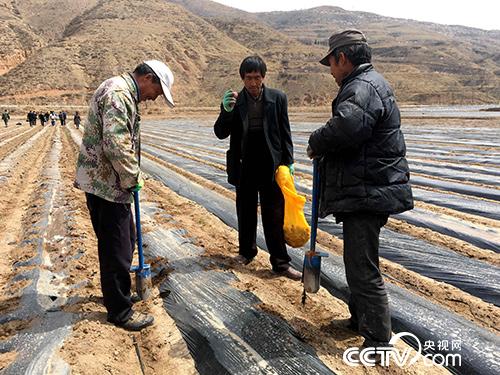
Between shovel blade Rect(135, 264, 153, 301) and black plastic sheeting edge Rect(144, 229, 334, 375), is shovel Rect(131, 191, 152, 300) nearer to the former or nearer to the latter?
shovel blade Rect(135, 264, 153, 301)

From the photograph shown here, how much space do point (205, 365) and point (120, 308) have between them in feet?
2.53

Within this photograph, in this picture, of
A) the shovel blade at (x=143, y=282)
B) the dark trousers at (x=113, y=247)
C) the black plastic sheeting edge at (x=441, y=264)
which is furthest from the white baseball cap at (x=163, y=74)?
the black plastic sheeting edge at (x=441, y=264)

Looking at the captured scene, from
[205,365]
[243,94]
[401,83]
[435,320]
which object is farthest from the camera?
[401,83]

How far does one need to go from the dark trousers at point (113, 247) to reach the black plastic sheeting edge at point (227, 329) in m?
0.48

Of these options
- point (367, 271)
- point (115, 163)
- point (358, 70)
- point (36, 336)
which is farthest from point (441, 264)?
point (36, 336)

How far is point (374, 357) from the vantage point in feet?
8.00

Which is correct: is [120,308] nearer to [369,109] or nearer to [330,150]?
[330,150]

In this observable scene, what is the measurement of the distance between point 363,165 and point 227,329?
1473 millimetres

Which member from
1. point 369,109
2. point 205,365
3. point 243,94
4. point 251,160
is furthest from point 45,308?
point 369,109

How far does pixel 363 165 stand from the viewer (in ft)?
7.51

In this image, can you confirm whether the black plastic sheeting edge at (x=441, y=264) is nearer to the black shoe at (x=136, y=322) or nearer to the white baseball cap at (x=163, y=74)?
the black shoe at (x=136, y=322)

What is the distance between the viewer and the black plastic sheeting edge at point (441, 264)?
3.40 metres

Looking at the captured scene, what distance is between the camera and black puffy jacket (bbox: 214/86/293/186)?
11.5ft

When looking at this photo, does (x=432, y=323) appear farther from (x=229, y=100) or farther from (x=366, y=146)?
(x=229, y=100)
